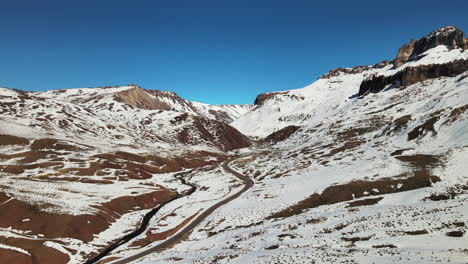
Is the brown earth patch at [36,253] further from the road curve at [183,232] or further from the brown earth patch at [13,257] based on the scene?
the road curve at [183,232]

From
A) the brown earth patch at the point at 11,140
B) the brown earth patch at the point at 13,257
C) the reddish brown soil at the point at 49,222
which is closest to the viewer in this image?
the brown earth patch at the point at 13,257

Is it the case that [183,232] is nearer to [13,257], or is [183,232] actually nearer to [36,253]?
[36,253]

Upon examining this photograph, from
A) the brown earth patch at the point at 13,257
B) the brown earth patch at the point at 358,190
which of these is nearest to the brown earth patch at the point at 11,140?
the brown earth patch at the point at 13,257

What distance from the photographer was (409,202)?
46.7m

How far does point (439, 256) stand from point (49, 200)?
8206 centimetres

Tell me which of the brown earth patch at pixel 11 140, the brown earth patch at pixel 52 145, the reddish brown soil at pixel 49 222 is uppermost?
the brown earth patch at pixel 11 140

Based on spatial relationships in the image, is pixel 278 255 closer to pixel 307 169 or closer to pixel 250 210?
pixel 250 210

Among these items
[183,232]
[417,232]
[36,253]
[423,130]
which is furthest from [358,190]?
[36,253]

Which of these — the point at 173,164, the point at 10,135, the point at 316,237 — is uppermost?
the point at 10,135

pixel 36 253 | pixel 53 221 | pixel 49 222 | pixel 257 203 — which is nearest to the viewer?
pixel 36 253

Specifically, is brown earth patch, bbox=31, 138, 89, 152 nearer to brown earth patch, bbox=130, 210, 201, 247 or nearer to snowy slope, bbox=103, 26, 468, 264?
snowy slope, bbox=103, 26, 468, 264

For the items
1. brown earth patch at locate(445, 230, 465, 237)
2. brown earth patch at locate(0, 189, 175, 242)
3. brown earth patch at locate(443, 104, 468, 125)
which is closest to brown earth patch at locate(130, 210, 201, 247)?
brown earth patch at locate(0, 189, 175, 242)

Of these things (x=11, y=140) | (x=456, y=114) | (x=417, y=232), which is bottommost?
(x=417, y=232)

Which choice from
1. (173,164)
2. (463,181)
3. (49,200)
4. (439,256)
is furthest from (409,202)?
(173,164)
